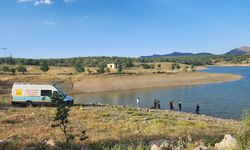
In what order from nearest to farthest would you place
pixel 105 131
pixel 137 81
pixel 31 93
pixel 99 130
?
1. pixel 105 131
2. pixel 99 130
3. pixel 31 93
4. pixel 137 81

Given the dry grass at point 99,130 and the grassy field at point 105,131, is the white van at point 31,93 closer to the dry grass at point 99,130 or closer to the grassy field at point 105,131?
the grassy field at point 105,131

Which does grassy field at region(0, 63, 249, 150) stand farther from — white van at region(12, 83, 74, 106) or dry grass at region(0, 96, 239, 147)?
white van at region(12, 83, 74, 106)

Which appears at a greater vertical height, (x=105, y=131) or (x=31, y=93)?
(x=31, y=93)

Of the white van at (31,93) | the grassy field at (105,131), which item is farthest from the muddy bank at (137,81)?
the grassy field at (105,131)

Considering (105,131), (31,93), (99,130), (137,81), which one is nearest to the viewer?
(105,131)

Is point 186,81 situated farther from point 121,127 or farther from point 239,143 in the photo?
point 239,143

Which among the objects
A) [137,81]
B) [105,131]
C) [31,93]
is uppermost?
[31,93]

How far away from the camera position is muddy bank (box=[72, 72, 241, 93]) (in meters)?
96.8

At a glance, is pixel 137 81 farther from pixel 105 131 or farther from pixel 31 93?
pixel 105 131

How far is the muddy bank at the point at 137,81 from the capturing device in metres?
96.8

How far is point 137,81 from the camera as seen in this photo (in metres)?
107

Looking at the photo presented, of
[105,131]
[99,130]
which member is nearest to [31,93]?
[99,130]

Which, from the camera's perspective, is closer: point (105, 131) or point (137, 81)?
point (105, 131)

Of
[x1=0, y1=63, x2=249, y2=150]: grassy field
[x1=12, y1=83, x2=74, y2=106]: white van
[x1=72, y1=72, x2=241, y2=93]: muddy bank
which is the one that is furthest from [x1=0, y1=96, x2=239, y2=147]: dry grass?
[x1=72, y1=72, x2=241, y2=93]: muddy bank
